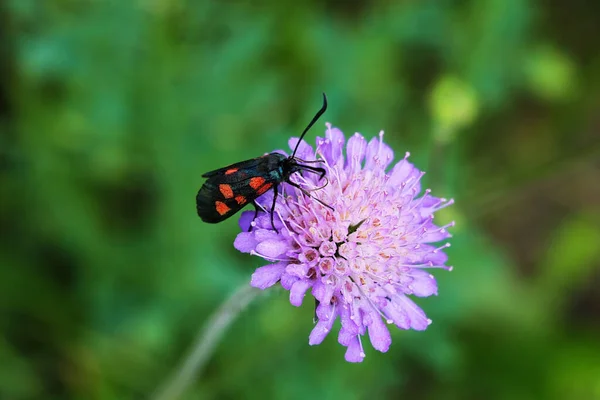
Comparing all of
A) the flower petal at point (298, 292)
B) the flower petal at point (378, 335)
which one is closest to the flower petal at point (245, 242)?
the flower petal at point (298, 292)

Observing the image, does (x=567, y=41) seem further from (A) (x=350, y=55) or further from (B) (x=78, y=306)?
(B) (x=78, y=306)

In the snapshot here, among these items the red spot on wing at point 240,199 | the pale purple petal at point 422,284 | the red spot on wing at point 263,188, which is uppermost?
the red spot on wing at point 263,188

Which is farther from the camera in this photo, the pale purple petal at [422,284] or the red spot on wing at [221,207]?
the pale purple petal at [422,284]

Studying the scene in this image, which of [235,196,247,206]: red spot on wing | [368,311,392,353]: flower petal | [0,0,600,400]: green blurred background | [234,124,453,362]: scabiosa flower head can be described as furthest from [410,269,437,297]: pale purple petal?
[0,0,600,400]: green blurred background

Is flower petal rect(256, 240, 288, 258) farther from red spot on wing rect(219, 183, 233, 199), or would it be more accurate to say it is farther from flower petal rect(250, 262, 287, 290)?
red spot on wing rect(219, 183, 233, 199)

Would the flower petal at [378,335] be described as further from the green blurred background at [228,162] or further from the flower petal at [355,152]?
the green blurred background at [228,162]

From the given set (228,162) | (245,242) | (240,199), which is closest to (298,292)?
(245,242)

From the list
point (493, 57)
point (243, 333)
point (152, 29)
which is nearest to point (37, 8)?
point (152, 29)
